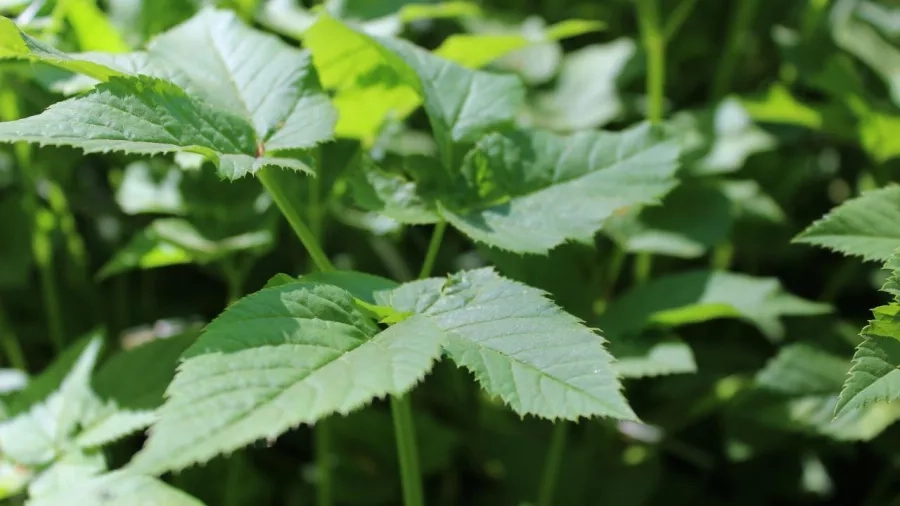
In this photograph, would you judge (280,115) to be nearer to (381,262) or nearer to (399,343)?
(399,343)

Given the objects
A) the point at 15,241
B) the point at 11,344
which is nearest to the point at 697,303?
the point at 11,344


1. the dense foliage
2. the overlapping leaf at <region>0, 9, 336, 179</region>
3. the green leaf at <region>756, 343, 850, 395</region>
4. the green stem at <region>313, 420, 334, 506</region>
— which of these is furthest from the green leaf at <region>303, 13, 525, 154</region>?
the green leaf at <region>756, 343, 850, 395</region>

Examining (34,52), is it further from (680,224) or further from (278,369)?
(680,224)

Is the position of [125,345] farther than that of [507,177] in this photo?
Yes

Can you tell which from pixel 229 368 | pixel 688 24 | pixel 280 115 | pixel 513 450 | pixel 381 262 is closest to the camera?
pixel 229 368

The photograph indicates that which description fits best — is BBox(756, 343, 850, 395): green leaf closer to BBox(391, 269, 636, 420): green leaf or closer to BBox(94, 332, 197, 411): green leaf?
BBox(391, 269, 636, 420): green leaf

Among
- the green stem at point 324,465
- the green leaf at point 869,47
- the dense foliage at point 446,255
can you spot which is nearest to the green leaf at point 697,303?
the dense foliage at point 446,255

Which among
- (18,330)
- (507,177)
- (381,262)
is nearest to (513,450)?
(381,262)
